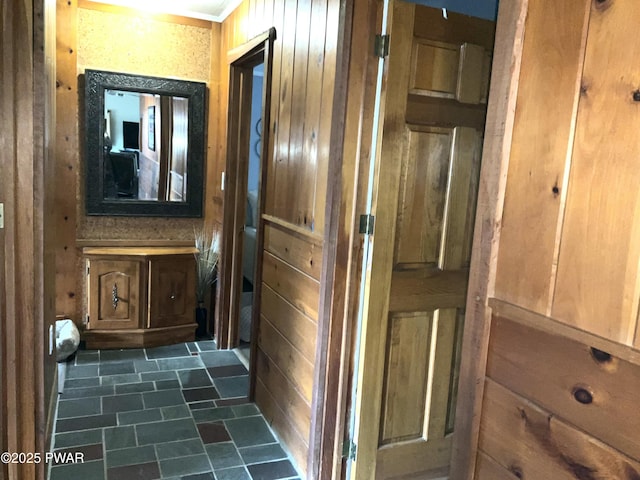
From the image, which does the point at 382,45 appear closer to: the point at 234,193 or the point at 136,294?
the point at 234,193

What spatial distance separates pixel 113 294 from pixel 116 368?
1.81 feet

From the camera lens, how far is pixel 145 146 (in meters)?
3.85

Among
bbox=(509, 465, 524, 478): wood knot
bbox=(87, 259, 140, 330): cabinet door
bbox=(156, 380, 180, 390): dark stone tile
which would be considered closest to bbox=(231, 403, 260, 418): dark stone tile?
bbox=(156, 380, 180, 390): dark stone tile

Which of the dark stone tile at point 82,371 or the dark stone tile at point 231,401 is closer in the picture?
the dark stone tile at point 231,401

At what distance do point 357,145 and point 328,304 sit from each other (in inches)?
25.2

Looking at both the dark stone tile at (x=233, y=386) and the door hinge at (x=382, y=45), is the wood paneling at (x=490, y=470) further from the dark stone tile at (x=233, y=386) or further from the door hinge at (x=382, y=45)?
the dark stone tile at (x=233, y=386)

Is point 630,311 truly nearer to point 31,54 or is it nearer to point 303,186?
point 303,186

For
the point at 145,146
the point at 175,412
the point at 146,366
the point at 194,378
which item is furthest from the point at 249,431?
the point at 145,146

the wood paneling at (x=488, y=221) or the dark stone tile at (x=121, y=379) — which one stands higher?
the wood paneling at (x=488, y=221)

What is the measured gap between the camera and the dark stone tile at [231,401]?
3.02 m

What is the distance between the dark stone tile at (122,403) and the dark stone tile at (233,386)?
48 centimetres

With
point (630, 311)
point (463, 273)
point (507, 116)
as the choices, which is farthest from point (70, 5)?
point (630, 311)

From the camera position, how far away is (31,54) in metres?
1.77

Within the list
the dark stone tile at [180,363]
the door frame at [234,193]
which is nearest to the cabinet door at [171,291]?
the door frame at [234,193]
